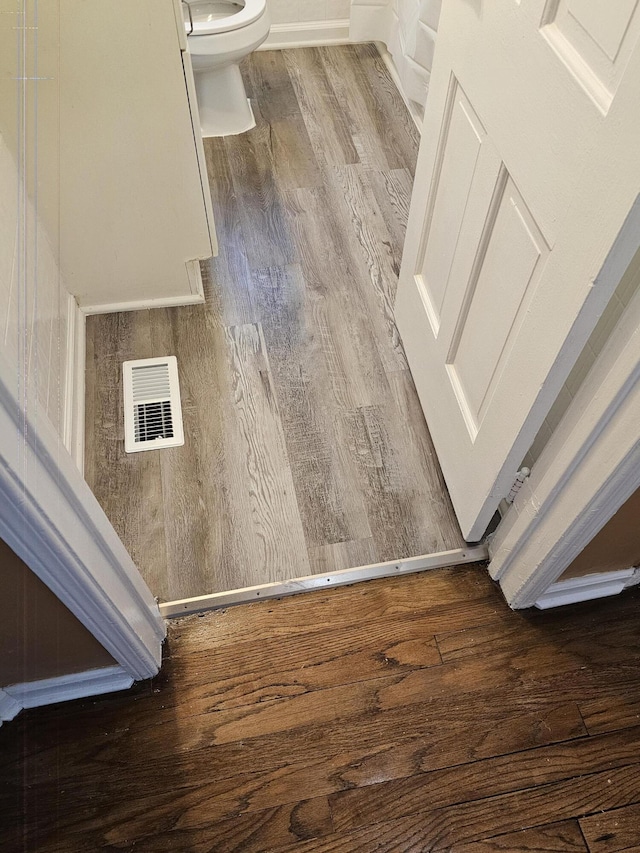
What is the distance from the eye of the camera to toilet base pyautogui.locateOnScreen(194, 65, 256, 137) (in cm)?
223

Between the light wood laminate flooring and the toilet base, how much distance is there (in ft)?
0.16

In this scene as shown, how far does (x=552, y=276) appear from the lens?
2.90 ft

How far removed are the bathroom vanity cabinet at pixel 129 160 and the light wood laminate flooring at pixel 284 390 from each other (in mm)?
112

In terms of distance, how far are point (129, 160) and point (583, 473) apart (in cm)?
118

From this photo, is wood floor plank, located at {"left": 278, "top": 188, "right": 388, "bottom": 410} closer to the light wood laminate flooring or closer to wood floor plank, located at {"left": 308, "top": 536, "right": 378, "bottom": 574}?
the light wood laminate flooring

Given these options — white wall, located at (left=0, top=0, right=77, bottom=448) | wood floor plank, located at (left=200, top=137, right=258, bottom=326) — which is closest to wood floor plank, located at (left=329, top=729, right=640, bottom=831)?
white wall, located at (left=0, top=0, right=77, bottom=448)

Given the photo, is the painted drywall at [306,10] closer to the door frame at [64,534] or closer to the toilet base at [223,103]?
the toilet base at [223,103]

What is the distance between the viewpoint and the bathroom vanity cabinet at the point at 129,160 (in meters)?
1.27

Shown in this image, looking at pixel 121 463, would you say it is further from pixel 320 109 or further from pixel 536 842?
pixel 320 109

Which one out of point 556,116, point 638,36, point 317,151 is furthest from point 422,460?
point 317,151

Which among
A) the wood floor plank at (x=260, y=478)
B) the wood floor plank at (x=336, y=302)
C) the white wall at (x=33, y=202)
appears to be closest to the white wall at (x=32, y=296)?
the white wall at (x=33, y=202)

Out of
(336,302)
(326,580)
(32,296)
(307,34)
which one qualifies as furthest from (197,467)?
(307,34)

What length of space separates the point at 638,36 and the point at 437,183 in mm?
638

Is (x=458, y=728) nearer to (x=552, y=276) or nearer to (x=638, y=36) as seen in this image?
(x=552, y=276)
